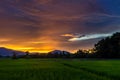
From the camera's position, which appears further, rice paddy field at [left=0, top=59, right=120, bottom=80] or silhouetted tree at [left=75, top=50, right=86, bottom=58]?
silhouetted tree at [left=75, top=50, right=86, bottom=58]

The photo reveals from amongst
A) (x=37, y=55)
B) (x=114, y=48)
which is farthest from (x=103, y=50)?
(x=37, y=55)

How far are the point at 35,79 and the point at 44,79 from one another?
0.52m

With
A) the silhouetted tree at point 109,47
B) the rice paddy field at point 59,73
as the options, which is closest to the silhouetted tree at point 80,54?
the silhouetted tree at point 109,47

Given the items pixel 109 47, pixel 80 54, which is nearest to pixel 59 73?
pixel 109 47

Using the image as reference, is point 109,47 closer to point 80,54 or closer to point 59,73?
point 80,54

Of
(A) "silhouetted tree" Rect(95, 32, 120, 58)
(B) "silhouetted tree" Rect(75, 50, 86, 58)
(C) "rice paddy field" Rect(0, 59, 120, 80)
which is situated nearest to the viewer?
(C) "rice paddy field" Rect(0, 59, 120, 80)

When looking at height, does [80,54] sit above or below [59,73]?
above

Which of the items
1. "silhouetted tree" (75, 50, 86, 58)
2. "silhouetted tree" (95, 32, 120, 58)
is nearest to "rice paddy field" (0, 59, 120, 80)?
"silhouetted tree" (95, 32, 120, 58)

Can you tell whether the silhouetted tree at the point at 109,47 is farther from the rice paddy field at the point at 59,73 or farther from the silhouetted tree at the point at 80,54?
the rice paddy field at the point at 59,73

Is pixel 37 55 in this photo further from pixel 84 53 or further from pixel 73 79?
pixel 73 79

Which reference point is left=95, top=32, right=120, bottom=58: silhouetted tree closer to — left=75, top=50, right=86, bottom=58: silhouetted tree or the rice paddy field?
left=75, top=50, right=86, bottom=58: silhouetted tree

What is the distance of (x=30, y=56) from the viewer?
118125 millimetres

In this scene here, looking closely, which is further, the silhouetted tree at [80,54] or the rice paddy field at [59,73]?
the silhouetted tree at [80,54]

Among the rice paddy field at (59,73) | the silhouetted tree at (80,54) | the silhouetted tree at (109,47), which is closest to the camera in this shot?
the rice paddy field at (59,73)
